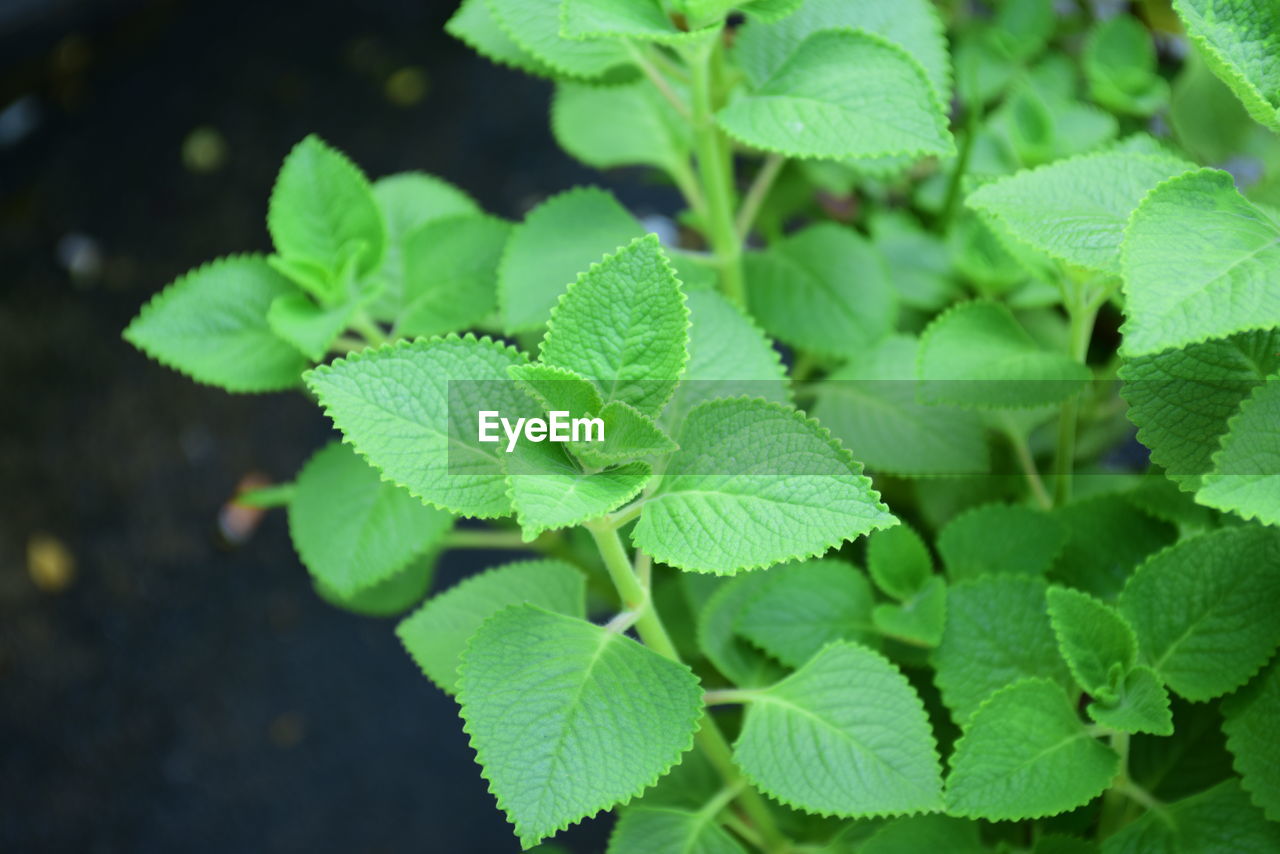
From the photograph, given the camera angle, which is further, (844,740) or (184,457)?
(184,457)

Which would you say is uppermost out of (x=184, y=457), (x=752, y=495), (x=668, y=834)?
(x=752, y=495)

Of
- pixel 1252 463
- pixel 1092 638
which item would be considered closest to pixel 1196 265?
pixel 1252 463

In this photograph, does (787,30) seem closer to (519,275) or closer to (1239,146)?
(519,275)

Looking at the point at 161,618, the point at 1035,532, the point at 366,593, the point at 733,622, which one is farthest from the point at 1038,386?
the point at 161,618

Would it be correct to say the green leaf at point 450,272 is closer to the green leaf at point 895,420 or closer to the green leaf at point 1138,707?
the green leaf at point 895,420

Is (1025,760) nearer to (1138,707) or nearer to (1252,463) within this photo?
(1138,707)

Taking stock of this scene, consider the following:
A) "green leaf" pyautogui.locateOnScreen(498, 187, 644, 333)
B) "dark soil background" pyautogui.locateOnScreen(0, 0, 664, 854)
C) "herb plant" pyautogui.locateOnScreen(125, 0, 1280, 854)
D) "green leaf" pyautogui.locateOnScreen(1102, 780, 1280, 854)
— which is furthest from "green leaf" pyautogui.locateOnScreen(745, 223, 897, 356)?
"dark soil background" pyautogui.locateOnScreen(0, 0, 664, 854)
